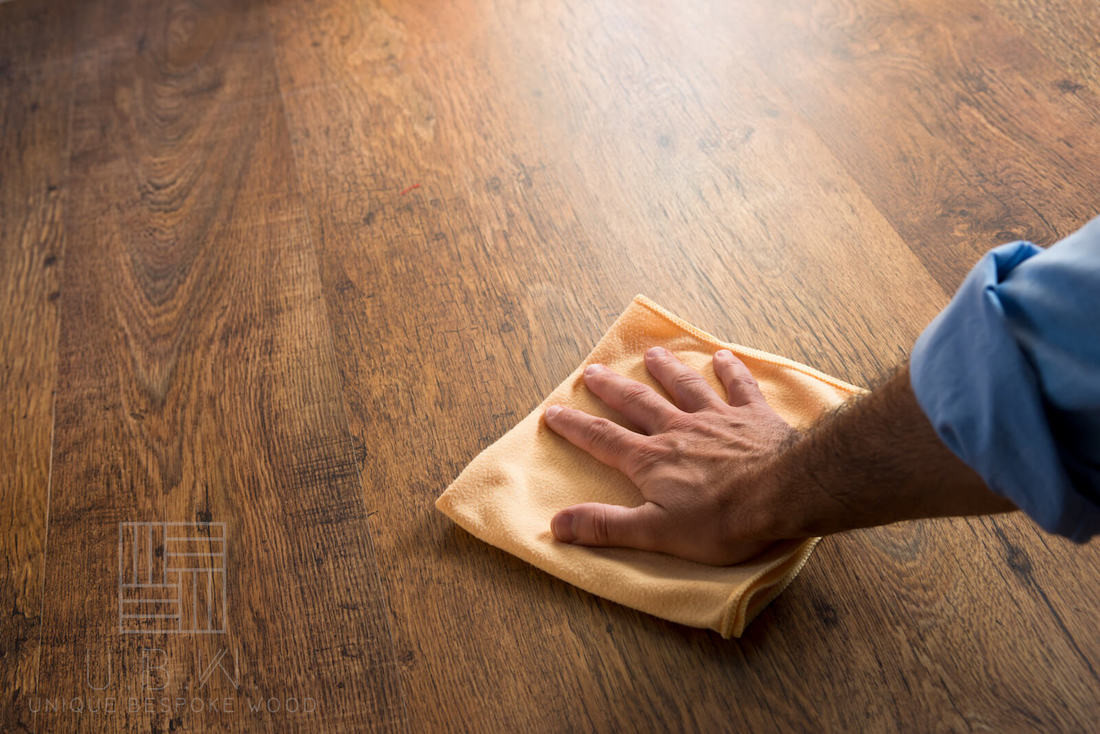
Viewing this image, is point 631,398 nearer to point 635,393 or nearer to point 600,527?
point 635,393

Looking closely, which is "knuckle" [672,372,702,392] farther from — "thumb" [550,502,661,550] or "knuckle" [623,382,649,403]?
"thumb" [550,502,661,550]

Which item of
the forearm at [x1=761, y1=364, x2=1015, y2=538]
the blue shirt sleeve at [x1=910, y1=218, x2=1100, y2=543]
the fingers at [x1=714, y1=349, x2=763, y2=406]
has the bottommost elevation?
the fingers at [x1=714, y1=349, x2=763, y2=406]

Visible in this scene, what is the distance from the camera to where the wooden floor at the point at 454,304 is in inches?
30.0

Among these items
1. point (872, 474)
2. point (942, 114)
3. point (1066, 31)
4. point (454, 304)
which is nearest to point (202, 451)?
point (454, 304)

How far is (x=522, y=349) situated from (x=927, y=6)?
905mm

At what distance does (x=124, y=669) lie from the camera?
2.67 feet

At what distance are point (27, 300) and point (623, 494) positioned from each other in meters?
0.87

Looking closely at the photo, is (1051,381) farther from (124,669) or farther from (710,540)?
A: (124,669)

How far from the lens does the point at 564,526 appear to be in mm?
819

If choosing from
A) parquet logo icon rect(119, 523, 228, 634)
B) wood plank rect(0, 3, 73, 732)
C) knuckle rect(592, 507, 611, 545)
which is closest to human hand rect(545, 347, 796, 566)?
knuckle rect(592, 507, 611, 545)

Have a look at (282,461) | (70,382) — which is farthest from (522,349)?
(70,382)

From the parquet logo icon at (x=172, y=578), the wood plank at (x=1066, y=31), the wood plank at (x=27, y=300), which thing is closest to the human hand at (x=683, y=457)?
the parquet logo icon at (x=172, y=578)

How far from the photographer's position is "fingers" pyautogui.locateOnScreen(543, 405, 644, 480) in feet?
2.80

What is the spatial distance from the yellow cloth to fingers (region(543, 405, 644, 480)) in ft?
0.05
